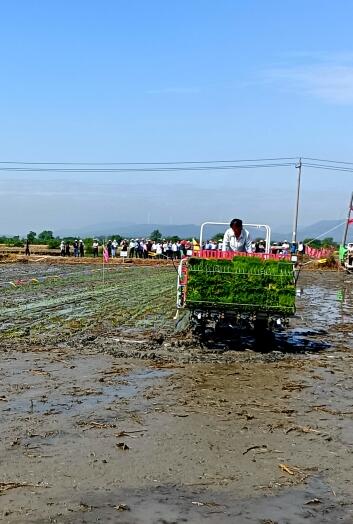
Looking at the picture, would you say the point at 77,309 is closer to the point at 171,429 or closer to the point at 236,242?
the point at 236,242

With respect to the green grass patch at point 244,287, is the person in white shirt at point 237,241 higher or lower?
higher

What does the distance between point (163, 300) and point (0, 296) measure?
196 inches

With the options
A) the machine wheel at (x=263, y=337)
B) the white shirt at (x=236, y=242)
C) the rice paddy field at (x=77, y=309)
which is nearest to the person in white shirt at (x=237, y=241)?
the white shirt at (x=236, y=242)

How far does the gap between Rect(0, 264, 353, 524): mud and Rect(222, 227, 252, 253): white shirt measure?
175 cm

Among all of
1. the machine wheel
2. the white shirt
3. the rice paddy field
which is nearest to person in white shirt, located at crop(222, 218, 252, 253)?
the white shirt

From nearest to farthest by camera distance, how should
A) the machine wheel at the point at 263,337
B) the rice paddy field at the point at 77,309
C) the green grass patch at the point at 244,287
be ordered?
the green grass patch at the point at 244,287
the machine wheel at the point at 263,337
the rice paddy field at the point at 77,309

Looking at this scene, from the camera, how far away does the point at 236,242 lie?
478 inches

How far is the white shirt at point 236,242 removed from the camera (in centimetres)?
1212

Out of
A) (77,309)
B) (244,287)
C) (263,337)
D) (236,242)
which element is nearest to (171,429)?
(244,287)

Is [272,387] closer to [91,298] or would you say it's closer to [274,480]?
[274,480]

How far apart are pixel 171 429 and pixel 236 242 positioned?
632cm

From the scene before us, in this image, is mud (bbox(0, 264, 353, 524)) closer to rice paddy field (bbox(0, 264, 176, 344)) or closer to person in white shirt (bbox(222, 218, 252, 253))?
rice paddy field (bbox(0, 264, 176, 344))

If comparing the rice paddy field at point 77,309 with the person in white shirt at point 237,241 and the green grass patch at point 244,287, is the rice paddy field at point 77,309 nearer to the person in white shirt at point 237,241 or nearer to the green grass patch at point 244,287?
the person in white shirt at point 237,241

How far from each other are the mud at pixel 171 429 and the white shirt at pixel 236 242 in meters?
1.75
